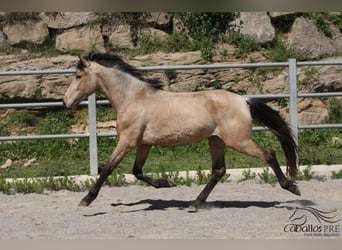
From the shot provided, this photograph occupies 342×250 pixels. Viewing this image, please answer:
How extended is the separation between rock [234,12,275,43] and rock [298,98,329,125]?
6.33 feet

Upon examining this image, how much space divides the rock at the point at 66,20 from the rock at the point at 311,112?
4440 mm

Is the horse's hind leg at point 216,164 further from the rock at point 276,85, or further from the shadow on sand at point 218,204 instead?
the rock at point 276,85

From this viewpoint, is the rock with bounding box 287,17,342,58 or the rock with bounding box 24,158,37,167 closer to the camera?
the rock with bounding box 24,158,37,167

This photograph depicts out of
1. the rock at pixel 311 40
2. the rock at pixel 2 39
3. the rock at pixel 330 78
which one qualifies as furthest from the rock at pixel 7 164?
the rock at pixel 311 40

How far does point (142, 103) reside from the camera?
6.12 meters

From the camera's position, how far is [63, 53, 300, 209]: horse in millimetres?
5840

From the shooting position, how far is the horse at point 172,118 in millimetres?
5840

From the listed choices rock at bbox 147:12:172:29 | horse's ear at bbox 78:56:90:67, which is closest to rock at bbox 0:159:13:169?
horse's ear at bbox 78:56:90:67

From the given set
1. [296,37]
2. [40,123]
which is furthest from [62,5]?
[296,37]

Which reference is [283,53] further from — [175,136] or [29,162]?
[175,136]

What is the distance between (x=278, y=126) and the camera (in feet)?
20.0
